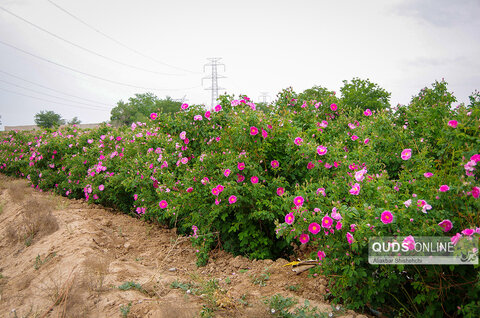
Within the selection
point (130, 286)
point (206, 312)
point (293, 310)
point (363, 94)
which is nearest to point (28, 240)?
point (130, 286)

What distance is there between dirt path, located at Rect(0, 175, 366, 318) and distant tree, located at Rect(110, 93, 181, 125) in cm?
4978

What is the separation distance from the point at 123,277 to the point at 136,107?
199ft

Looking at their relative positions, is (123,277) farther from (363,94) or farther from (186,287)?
(363,94)

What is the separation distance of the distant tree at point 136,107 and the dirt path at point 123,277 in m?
49.8

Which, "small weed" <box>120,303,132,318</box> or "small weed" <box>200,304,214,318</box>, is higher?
"small weed" <box>200,304,214,318</box>

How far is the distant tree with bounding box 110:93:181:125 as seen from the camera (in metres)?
54.7

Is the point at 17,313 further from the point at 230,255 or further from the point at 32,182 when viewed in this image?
the point at 32,182

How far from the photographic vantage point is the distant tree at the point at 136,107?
5468 cm

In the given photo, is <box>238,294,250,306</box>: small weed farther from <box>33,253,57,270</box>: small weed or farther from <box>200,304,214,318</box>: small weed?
<box>33,253,57,270</box>: small weed

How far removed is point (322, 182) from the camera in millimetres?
2643

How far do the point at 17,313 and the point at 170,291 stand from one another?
1.21 m

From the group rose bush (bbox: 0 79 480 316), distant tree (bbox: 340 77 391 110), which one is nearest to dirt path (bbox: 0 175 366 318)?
rose bush (bbox: 0 79 480 316)

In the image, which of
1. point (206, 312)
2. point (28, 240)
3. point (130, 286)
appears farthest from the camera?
point (28, 240)

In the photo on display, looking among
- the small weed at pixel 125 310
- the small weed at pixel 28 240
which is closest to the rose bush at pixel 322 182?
the small weed at pixel 125 310
